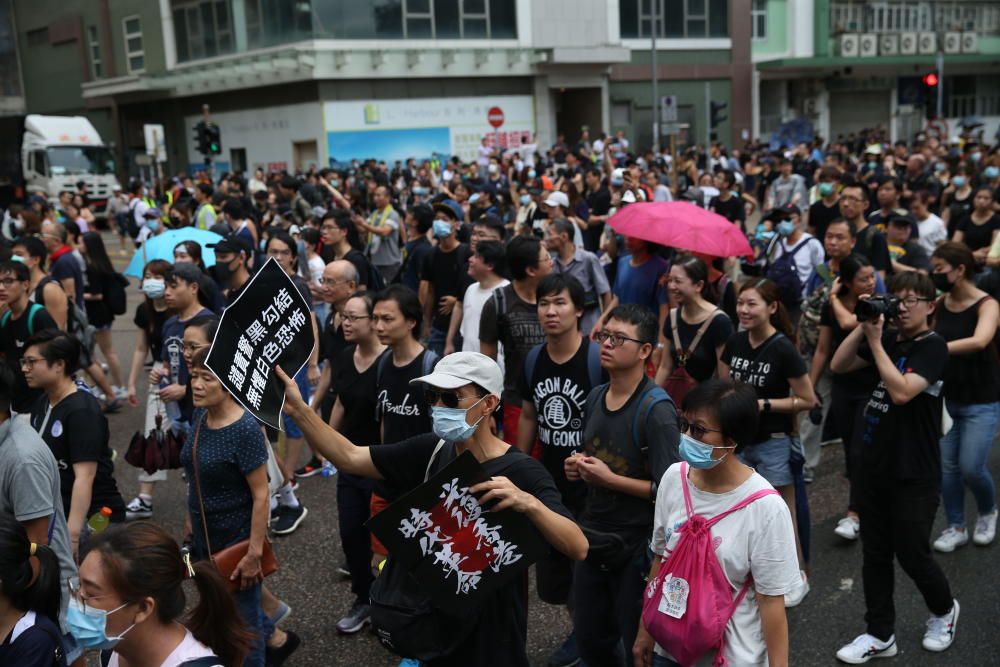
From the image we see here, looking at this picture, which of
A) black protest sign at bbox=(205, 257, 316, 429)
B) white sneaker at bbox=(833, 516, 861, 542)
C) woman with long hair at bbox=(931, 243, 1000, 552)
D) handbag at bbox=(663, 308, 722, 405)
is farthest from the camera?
white sneaker at bbox=(833, 516, 861, 542)

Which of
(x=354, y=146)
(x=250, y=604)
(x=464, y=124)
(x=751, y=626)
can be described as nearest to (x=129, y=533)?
(x=250, y=604)

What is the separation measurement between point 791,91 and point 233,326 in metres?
43.6

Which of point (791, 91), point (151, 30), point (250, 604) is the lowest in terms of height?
point (250, 604)

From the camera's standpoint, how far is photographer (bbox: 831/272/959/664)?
4254mm

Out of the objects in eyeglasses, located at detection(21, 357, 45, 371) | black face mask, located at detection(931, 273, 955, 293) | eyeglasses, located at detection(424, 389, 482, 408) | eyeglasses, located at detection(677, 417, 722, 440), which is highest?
eyeglasses, located at detection(424, 389, 482, 408)

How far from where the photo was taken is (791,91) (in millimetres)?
42500

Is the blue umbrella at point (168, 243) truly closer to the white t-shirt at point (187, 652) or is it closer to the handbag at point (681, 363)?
the handbag at point (681, 363)

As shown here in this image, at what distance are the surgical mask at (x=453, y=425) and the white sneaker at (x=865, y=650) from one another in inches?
98.8

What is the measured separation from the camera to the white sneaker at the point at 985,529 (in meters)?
5.53

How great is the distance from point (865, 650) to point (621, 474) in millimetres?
1685

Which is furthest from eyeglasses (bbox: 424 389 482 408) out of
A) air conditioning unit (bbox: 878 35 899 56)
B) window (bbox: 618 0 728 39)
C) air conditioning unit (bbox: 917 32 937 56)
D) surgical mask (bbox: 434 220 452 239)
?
air conditioning unit (bbox: 917 32 937 56)

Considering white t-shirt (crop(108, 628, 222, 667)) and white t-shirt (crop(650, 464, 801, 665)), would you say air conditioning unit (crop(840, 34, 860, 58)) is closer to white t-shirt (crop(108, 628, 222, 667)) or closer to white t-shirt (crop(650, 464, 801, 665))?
white t-shirt (crop(650, 464, 801, 665))

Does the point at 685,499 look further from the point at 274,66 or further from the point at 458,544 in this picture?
the point at 274,66

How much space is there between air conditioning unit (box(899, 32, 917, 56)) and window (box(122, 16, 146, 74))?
110 ft
